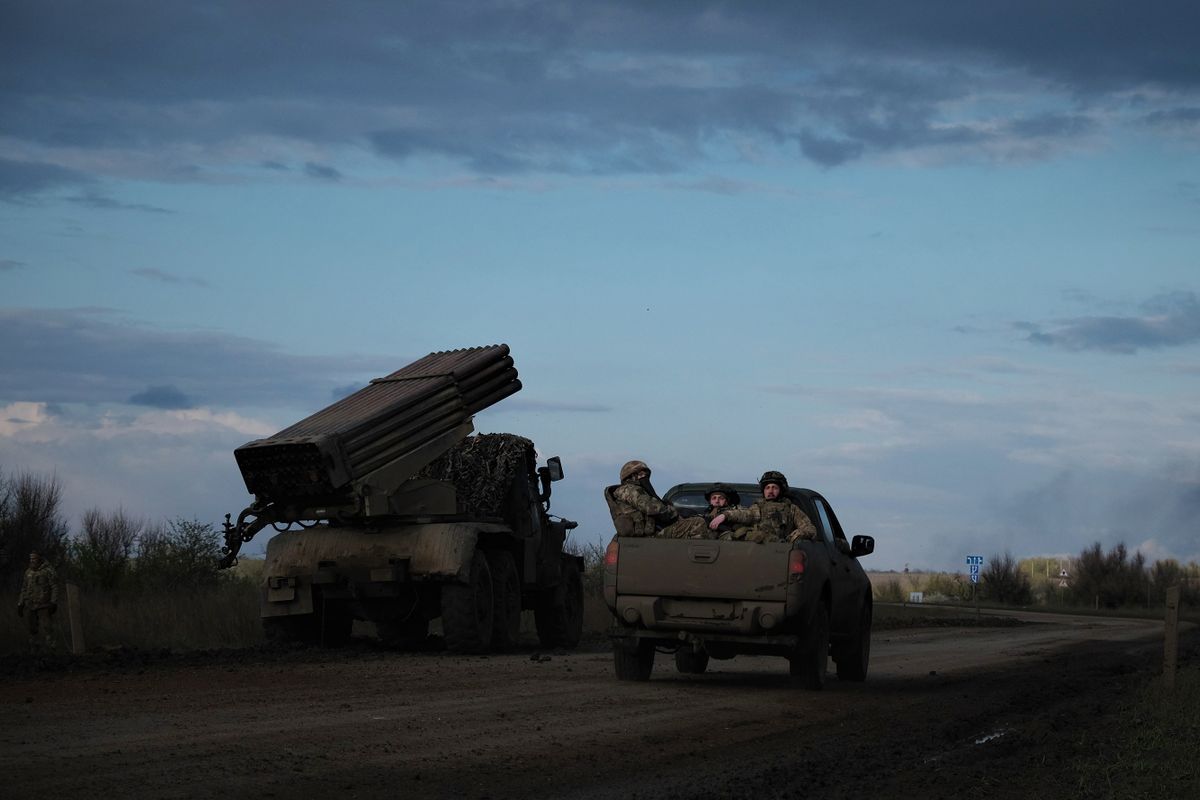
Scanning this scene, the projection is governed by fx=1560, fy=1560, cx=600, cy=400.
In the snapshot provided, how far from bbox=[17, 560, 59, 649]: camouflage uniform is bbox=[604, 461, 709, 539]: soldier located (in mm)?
10705

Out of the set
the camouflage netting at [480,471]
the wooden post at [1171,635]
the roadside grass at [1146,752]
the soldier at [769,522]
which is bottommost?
the roadside grass at [1146,752]

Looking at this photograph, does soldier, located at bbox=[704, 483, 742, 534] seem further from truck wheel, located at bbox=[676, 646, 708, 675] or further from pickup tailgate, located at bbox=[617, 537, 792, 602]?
truck wheel, located at bbox=[676, 646, 708, 675]

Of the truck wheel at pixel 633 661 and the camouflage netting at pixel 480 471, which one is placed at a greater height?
the camouflage netting at pixel 480 471

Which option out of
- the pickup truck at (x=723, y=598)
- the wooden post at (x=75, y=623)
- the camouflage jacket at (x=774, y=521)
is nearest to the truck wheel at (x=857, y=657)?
the pickup truck at (x=723, y=598)

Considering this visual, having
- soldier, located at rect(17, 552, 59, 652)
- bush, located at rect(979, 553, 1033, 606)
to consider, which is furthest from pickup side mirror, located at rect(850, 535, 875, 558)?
bush, located at rect(979, 553, 1033, 606)

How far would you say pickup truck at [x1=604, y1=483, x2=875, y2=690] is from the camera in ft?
47.6

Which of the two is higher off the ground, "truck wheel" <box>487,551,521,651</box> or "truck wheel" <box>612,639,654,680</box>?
"truck wheel" <box>487,551,521,651</box>

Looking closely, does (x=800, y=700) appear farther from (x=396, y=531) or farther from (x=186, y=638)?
(x=186, y=638)

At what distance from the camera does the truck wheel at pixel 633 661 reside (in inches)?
622

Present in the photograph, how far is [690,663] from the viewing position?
1767 centimetres

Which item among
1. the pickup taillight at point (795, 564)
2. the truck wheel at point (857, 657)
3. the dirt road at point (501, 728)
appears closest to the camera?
the dirt road at point (501, 728)

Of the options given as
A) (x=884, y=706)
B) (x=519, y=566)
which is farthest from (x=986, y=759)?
(x=519, y=566)

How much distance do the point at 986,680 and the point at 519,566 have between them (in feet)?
23.5

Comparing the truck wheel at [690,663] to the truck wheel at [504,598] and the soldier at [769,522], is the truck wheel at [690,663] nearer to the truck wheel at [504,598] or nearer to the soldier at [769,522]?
the soldier at [769,522]
